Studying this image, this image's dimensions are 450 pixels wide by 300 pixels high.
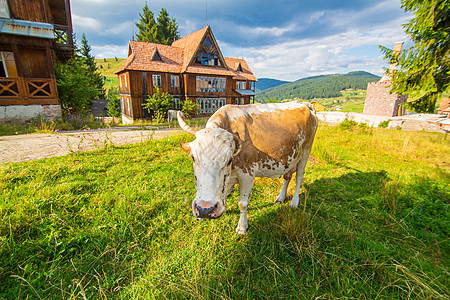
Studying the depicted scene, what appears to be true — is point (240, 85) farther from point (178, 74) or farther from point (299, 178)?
point (299, 178)

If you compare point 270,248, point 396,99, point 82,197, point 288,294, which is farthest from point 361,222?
point 396,99

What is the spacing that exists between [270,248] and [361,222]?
199 cm

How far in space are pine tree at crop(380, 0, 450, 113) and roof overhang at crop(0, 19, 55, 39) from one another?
19339 millimetres

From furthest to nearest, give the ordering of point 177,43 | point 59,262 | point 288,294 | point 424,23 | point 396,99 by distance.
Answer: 1. point 396,99
2. point 177,43
3. point 424,23
4. point 59,262
5. point 288,294

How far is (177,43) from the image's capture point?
27531 millimetres

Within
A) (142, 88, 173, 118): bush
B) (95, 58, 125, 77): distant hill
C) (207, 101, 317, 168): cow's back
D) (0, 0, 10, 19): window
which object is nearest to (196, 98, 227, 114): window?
(142, 88, 173, 118): bush

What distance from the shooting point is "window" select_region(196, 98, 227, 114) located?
82.9ft

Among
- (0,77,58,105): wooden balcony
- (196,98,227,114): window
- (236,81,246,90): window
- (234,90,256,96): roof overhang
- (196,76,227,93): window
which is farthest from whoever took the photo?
(236,81,246,90): window

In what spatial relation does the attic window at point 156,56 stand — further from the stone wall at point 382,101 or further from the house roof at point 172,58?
the stone wall at point 382,101

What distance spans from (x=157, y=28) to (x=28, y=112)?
35.0m

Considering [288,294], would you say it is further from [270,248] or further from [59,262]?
[59,262]

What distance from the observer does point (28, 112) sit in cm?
1080

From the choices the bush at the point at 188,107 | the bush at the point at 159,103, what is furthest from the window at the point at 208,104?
the bush at the point at 159,103

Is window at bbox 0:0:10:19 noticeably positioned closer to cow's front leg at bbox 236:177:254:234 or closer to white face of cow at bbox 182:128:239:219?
white face of cow at bbox 182:128:239:219
